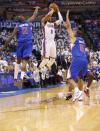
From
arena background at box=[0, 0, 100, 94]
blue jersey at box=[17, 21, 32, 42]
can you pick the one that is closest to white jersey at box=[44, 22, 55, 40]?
blue jersey at box=[17, 21, 32, 42]

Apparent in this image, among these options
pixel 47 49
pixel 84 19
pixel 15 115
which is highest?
pixel 84 19

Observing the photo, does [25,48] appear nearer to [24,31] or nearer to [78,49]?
[24,31]

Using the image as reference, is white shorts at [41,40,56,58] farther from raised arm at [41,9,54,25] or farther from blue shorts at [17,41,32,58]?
raised arm at [41,9,54,25]

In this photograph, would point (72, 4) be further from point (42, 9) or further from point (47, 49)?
point (47, 49)

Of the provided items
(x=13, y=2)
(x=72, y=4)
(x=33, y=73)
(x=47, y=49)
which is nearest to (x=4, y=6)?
(x=13, y=2)

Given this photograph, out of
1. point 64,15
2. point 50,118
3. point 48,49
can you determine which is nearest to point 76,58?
point 48,49

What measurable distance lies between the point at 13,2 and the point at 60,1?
139 inches

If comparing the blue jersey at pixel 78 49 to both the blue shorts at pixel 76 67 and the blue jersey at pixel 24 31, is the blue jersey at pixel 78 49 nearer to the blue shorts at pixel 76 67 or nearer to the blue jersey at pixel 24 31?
the blue shorts at pixel 76 67

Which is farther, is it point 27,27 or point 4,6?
point 4,6

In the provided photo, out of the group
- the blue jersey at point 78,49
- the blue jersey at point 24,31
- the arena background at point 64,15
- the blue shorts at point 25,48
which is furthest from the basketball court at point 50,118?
the arena background at point 64,15

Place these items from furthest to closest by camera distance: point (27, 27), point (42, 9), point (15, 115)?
1. point (42, 9)
2. point (27, 27)
3. point (15, 115)

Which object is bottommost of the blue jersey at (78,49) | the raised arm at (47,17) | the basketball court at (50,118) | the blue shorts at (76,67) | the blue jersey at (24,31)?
the basketball court at (50,118)

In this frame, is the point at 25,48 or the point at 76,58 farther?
the point at 25,48

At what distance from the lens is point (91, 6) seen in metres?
31.1
